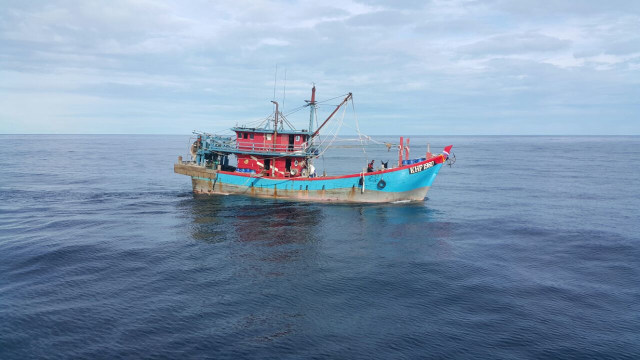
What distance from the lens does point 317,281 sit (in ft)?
72.9

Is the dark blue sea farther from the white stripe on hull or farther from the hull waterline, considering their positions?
the hull waterline

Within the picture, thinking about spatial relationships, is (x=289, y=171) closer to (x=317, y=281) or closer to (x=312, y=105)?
(x=312, y=105)

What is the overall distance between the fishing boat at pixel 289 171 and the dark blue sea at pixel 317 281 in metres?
1.95

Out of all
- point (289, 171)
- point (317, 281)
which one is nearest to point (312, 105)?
point (289, 171)

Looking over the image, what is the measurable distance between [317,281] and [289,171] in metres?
23.8

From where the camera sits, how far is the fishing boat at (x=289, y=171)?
134 ft

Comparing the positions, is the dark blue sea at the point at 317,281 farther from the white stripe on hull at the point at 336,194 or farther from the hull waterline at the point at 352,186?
the hull waterline at the point at 352,186

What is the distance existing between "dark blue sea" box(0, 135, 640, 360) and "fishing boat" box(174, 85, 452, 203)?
195cm

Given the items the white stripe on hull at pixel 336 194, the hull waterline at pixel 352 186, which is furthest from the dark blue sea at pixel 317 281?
the hull waterline at pixel 352 186

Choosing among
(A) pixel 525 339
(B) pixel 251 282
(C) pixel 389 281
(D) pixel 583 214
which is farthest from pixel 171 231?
(D) pixel 583 214

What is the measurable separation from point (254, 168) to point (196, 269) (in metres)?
22.3

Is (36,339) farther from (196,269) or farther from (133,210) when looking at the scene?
(133,210)

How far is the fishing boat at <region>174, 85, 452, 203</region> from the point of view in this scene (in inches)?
1607

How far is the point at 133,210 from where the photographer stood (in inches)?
1572
